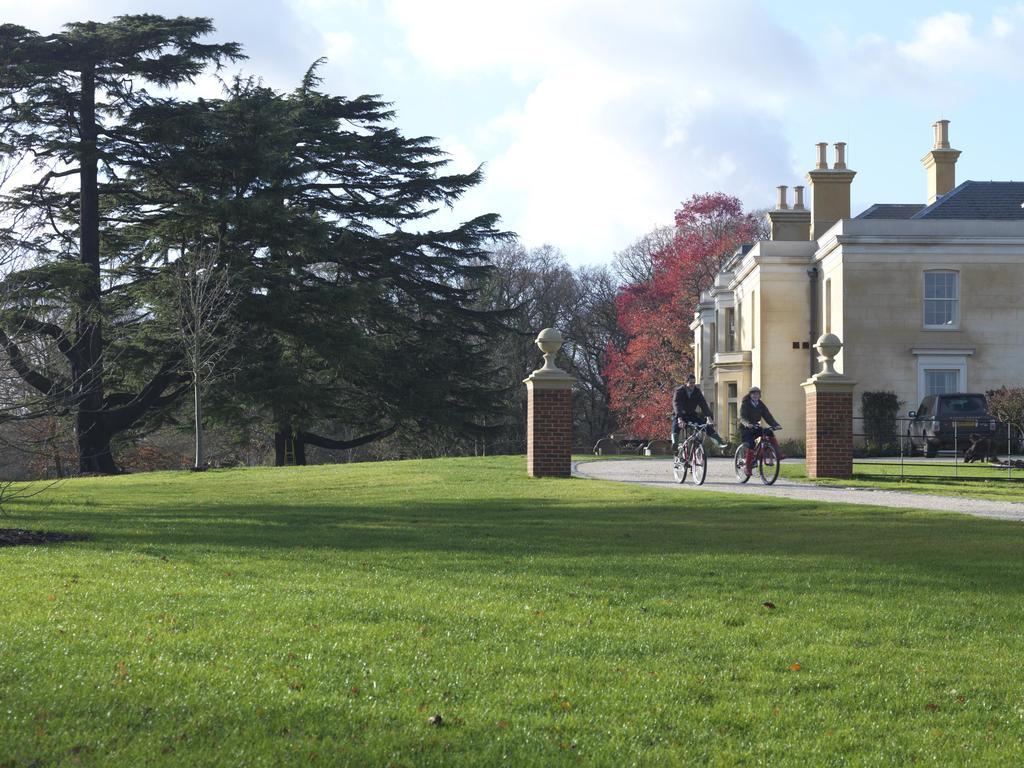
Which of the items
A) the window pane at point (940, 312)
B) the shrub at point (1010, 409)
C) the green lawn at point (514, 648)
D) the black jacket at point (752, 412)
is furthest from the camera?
the window pane at point (940, 312)

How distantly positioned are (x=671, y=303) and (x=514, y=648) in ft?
165

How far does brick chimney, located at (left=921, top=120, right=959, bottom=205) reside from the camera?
4231 cm

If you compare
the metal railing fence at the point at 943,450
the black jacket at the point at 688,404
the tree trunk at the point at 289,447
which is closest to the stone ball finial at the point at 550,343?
the black jacket at the point at 688,404

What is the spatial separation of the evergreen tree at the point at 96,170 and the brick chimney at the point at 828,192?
20.8 meters

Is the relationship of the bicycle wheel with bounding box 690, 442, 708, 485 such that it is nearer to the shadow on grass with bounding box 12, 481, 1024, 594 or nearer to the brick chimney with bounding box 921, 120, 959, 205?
the shadow on grass with bounding box 12, 481, 1024, 594

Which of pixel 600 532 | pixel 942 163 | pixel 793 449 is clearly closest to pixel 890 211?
pixel 942 163

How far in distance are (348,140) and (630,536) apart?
99.5 ft

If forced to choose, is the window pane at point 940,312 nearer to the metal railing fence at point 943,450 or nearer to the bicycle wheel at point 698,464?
the metal railing fence at point 943,450

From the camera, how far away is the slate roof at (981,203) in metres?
37.9

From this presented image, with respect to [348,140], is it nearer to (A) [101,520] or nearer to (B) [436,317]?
(B) [436,317]

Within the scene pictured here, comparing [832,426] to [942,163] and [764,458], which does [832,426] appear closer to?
[764,458]

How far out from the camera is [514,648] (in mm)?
5988

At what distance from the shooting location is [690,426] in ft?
64.4

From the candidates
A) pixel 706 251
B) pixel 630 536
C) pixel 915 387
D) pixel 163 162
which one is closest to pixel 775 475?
pixel 630 536
